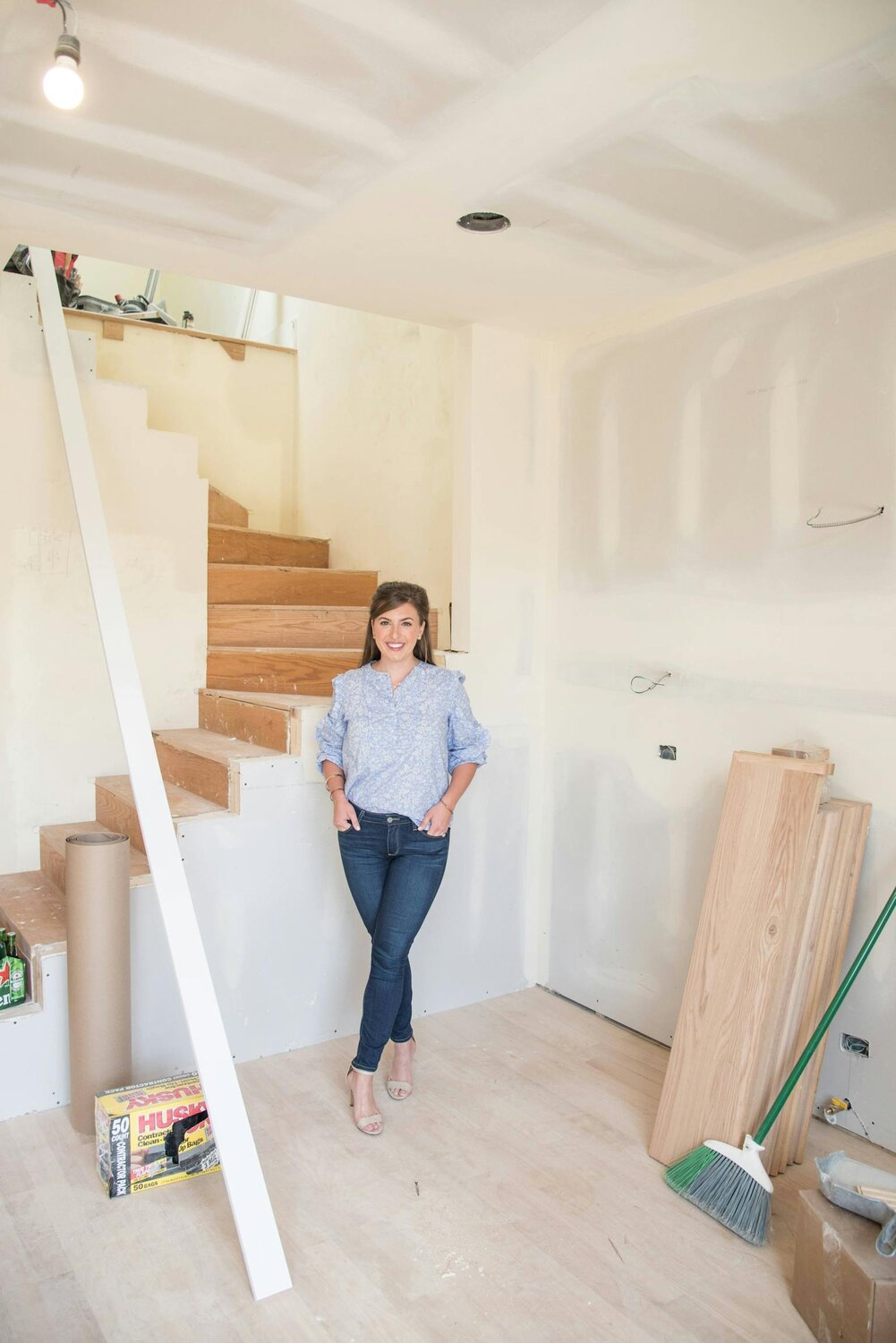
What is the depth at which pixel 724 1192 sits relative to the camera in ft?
7.39

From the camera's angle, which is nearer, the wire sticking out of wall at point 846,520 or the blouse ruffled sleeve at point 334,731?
the wire sticking out of wall at point 846,520

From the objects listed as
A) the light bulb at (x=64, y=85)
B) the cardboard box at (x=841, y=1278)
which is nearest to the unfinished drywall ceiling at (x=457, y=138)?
the light bulb at (x=64, y=85)

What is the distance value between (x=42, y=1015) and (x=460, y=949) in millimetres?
1380

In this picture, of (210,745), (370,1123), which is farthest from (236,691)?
(370,1123)

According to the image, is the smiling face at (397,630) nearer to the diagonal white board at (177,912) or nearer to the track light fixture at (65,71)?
the diagonal white board at (177,912)

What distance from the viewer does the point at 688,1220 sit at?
7.41 ft

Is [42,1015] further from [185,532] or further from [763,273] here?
[763,273]

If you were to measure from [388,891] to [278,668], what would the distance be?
1.22 meters

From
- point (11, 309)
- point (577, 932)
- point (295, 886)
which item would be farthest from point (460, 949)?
point (11, 309)

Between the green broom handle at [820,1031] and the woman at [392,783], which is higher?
the woman at [392,783]

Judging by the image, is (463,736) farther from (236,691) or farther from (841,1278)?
(841,1278)

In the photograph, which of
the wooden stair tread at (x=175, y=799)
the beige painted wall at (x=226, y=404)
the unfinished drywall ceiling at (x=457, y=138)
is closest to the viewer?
the unfinished drywall ceiling at (x=457, y=138)

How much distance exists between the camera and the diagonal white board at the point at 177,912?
2.01m

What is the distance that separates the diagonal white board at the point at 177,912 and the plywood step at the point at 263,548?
3.66 feet
